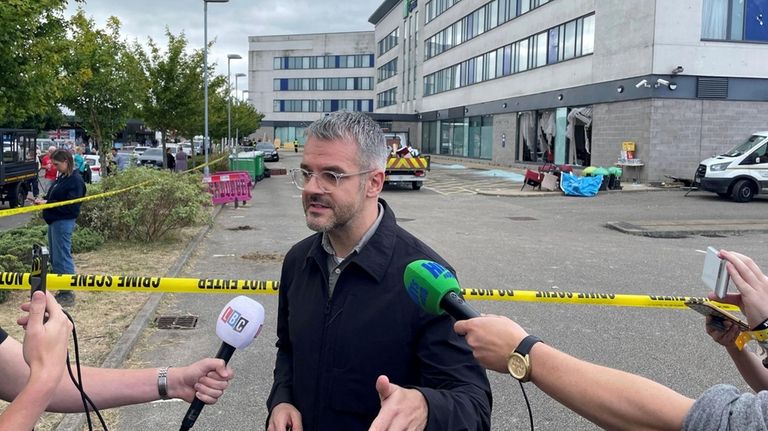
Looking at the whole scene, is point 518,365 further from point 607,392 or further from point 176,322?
point 176,322

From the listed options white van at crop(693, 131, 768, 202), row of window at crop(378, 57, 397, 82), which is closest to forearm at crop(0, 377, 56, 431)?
white van at crop(693, 131, 768, 202)

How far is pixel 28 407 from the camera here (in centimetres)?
168

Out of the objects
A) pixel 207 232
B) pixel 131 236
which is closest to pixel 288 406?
pixel 131 236

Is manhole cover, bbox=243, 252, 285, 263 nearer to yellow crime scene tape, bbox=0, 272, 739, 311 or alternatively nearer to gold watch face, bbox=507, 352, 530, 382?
yellow crime scene tape, bbox=0, 272, 739, 311

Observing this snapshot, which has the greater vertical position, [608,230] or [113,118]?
[113,118]

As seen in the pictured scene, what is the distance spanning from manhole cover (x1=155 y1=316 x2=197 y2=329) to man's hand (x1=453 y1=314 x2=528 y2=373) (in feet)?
19.0

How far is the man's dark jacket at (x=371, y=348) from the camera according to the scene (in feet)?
7.09

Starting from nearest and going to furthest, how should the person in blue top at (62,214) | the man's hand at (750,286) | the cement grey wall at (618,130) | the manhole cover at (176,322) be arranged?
the man's hand at (750,286), the manhole cover at (176,322), the person in blue top at (62,214), the cement grey wall at (618,130)

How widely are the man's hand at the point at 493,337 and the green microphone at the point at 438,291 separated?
1.0 inches

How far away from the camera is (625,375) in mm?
1601

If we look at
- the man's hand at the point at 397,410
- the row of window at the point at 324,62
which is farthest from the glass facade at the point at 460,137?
the man's hand at the point at 397,410

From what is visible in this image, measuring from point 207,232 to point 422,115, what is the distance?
5109 cm

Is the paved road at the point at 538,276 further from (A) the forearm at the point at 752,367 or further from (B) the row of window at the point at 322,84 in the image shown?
(B) the row of window at the point at 322,84

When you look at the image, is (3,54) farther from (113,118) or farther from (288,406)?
(113,118)
